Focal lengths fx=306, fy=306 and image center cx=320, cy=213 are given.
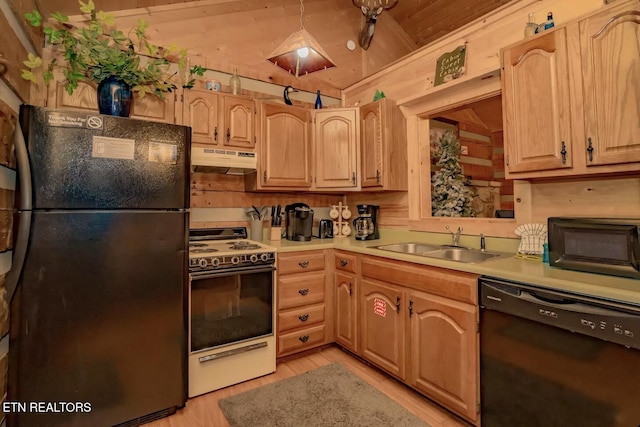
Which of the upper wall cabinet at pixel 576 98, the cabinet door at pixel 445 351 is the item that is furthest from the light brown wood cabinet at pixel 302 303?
the upper wall cabinet at pixel 576 98

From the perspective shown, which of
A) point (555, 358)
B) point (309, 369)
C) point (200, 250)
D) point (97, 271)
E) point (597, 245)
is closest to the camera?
point (555, 358)

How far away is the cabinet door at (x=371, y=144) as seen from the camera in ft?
8.88

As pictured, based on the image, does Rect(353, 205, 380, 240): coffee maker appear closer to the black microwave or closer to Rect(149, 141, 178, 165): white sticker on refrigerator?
the black microwave

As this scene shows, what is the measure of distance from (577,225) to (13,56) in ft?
9.75

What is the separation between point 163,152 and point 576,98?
7.14 feet

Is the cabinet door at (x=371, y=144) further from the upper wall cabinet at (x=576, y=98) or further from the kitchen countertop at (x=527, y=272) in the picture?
the upper wall cabinet at (x=576, y=98)

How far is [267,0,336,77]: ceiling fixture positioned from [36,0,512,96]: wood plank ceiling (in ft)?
2.60

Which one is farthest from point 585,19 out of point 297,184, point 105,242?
point 105,242

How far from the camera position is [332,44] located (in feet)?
11.7

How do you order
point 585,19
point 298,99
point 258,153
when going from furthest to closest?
point 298,99 < point 258,153 < point 585,19

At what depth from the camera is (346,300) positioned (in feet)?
8.11

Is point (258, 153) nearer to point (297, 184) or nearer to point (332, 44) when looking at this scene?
point (297, 184)

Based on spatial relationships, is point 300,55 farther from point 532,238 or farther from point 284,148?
point 532,238

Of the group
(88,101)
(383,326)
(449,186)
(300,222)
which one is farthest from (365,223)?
(88,101)
